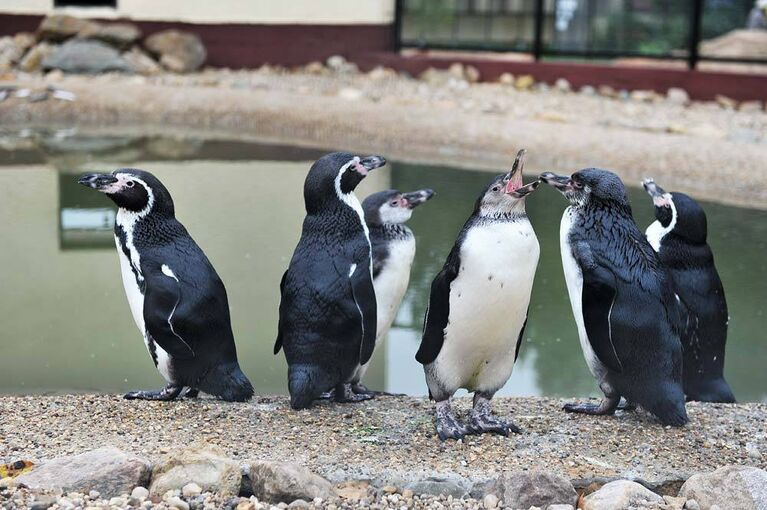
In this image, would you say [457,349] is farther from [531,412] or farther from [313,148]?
[313,148]

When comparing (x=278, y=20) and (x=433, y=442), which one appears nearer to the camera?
(x=433, y=442)

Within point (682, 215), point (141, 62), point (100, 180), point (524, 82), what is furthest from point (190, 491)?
point (141, 62)

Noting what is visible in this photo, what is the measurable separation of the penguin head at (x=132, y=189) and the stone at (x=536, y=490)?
1501mm

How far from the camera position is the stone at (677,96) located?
11.4 meters

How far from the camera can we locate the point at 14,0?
511 inches

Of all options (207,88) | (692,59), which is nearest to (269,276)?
(207,88)

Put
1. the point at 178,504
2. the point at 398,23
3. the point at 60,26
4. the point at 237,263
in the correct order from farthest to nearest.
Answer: the point at 398,23 < the point at 60,26 < the point at 237,263 < the point at 178,504

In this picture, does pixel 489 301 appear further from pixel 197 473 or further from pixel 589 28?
pixel 589 28

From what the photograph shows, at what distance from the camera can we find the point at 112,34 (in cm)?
1260

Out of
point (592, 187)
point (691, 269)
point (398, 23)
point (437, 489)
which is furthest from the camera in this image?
point (398, 23)

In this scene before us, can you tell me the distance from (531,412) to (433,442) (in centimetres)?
55

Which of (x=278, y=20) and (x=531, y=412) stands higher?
(x=278, y=20)

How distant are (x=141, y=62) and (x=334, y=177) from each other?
9.58 metres

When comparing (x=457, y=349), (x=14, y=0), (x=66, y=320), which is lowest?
(x=66, y=320)
